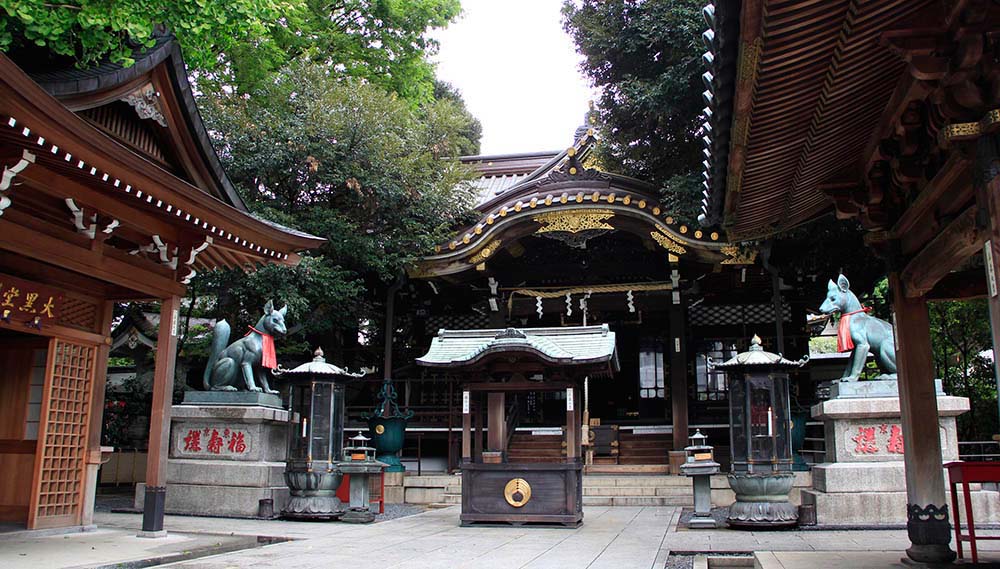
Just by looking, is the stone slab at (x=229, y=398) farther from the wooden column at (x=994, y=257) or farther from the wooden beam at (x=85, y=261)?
the wooden column at (x=994, y=257)

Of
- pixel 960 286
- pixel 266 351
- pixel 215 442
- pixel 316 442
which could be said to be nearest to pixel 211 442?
pixel 215 442

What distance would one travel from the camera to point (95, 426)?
9.42 metres

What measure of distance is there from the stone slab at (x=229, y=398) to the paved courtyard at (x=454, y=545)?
5.89 ft

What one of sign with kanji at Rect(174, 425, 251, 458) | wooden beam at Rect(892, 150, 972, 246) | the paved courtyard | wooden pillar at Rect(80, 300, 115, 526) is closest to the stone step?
the paved courtyard

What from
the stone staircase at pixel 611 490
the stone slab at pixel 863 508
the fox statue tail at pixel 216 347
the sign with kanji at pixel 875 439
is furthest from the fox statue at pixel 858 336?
the fox statue tail at pixel 216 347

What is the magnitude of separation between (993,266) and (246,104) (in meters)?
13.6

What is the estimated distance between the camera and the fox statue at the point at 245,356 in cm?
1202

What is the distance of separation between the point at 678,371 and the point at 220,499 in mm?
9403

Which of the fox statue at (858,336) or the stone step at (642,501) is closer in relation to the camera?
the fox statue at (858,336)

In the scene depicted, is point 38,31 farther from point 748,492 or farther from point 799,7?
point 748,492

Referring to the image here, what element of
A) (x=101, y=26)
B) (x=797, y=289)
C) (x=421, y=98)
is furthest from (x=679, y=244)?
(x=101, y=26)

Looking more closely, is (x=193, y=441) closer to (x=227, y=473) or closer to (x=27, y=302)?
(x=227, y=473)

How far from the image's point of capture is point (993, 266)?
405cm

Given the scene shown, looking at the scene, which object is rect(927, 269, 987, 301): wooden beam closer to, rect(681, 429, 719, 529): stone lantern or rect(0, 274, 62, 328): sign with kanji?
rect(681, 429, 719, 529): stone lantern
